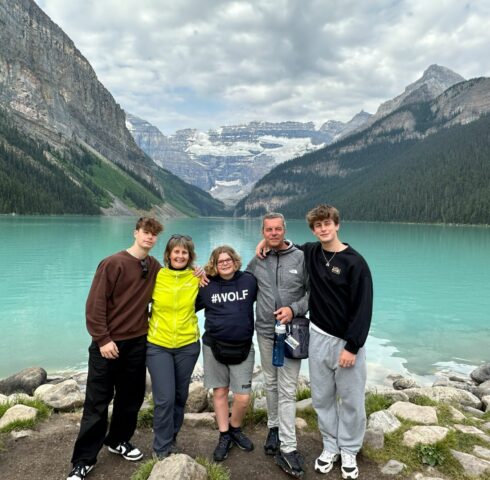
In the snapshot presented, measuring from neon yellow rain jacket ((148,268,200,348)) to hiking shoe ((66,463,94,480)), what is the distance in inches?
71.6

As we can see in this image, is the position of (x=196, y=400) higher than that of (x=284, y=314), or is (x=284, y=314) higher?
(x=284, y=314)

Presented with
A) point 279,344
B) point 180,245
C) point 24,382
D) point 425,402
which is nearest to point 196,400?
point 279,344

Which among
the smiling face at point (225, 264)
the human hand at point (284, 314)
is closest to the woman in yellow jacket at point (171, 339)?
the smiling face at point (225, 264)

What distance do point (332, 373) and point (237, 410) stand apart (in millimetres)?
1645

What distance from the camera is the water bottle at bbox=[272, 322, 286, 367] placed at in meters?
5.56

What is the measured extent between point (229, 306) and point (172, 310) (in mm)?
838

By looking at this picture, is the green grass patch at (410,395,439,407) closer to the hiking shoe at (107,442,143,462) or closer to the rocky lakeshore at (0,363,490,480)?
the rocky lakeshore at (0,363,490,480)

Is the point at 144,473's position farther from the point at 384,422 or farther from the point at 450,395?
the point at 450,395

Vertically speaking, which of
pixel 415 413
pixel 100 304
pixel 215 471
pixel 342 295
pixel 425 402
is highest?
pixel 342 295

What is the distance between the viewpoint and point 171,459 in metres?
4.73

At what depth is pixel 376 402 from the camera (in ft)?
24.8

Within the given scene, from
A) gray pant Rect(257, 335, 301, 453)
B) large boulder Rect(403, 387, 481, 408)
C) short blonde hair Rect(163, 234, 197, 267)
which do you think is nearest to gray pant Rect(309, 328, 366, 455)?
gray pant Rect(257, 335, 301, 453)

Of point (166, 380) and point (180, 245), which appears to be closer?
point (166, 380)

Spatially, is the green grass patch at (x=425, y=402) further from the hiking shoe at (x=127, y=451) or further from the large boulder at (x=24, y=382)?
the large boulder at (x=24, y=382)
